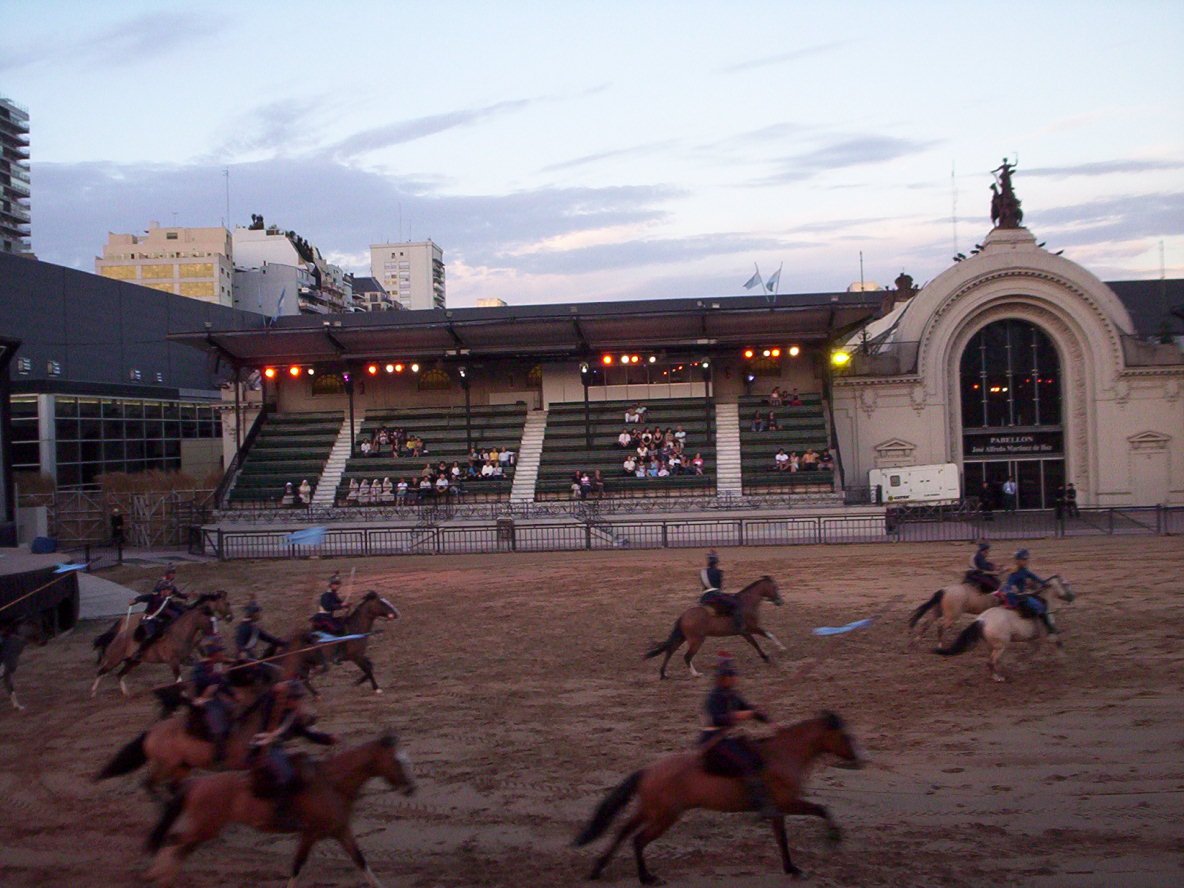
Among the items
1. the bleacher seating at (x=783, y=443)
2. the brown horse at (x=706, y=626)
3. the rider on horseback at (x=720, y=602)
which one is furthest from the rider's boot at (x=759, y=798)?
the bleacher seating at (x=783, y=443)

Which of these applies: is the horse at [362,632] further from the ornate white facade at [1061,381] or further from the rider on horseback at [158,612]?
the ornate white facade at [1061,381]

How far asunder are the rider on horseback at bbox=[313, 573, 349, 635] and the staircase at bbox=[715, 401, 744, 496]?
78.2 ft

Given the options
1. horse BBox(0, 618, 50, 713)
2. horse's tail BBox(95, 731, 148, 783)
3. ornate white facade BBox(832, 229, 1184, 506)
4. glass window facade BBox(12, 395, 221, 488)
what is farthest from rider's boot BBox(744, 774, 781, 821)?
glass window facade BBox(12, 395, 221, 488)

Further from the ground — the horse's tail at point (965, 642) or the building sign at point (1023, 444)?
the building sign at point (1023, 444)

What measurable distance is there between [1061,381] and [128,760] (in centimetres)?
4129

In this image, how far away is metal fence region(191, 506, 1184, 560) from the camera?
105 ft

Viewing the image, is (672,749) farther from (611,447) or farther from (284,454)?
(284,454)

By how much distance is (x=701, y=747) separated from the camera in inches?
323

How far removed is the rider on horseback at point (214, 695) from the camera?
955 centimetres

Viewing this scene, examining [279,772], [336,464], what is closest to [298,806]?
[279,772]

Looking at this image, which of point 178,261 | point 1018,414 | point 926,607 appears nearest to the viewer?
point 926,607

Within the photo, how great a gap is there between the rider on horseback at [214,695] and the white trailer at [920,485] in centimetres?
3027

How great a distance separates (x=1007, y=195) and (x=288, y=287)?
70678mm

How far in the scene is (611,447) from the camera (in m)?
41.4
